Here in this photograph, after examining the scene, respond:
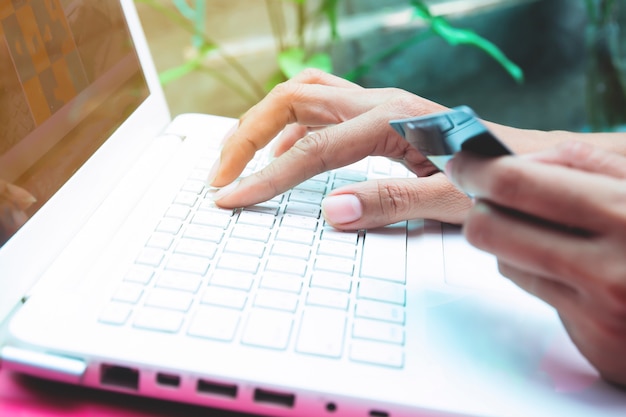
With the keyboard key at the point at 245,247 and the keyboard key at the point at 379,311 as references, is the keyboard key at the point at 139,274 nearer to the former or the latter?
the keyboard key at the point at 245,247

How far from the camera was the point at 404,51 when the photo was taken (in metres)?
1.40

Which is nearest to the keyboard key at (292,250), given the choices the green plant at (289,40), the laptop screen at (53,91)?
the laptop screen at (53,91)

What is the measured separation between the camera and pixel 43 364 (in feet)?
1.17

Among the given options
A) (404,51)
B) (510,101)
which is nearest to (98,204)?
(404,51)

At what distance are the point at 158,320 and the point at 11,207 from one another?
0.16 metres

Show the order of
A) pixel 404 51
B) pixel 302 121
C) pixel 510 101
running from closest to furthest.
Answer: pixel 302 121
pixel 404 51
pixel 510 101

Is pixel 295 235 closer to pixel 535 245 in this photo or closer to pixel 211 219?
pixel 211 219

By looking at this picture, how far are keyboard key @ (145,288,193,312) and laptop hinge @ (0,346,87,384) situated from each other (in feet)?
0.22

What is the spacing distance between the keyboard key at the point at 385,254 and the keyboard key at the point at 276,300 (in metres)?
0.08

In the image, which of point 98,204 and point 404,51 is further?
point 404,51

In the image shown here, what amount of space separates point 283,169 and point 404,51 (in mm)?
1006

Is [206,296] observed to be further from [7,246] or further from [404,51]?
[404,51]

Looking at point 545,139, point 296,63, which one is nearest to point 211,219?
point 545,139

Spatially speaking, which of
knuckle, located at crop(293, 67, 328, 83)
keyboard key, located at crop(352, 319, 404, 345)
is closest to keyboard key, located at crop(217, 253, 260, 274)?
keyboard key, located at crop(352, 319, 404, 345)
